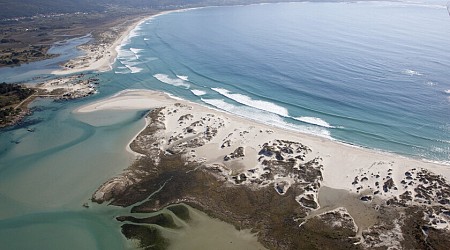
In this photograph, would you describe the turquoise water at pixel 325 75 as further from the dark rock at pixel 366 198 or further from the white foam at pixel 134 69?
the dark rock at pixel 366 198

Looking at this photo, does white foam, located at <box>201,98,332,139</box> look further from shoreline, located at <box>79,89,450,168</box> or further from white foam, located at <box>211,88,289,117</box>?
white foam, located at <box>211,88,289,117</box>

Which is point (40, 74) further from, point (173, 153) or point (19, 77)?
point (173, 153)

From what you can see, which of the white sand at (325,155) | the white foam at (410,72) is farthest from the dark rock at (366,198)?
the white foam at (410,72)

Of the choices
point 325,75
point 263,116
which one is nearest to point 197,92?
point 263,116

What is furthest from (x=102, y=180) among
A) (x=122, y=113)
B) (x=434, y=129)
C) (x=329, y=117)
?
(x=434, y=129)

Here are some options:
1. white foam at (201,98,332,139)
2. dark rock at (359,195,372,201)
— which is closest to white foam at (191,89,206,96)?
white foam at (201,98,332,139)
